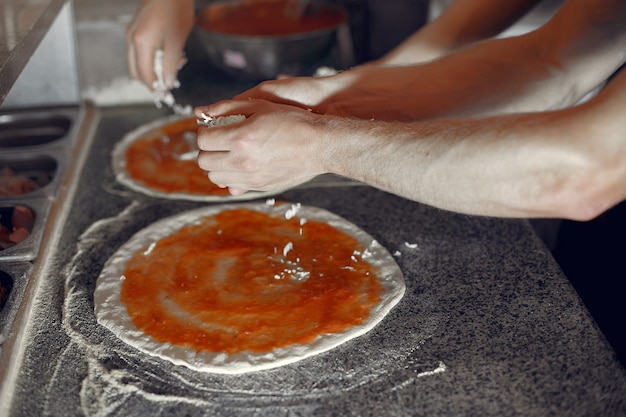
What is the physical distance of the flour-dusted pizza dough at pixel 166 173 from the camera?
2.34 m

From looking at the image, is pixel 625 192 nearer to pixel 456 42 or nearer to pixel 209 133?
pixel 209 133

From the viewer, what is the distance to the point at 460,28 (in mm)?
2451

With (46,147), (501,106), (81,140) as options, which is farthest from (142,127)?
(501,106)

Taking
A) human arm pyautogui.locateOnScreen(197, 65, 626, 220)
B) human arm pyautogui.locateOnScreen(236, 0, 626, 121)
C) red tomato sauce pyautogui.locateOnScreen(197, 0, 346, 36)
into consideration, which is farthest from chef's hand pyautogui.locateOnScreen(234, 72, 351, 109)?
red tomato sauce pyautogui.locateOnScreen(197, 0, 346, 36)

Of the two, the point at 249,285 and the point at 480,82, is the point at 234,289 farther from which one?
the point at 480,82

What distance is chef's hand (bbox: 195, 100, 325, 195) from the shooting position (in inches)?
64.4

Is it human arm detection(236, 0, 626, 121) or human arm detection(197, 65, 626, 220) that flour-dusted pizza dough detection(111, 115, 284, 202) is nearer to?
human arm detection(236, 0, 626, 121)

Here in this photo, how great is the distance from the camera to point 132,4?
3166 mm

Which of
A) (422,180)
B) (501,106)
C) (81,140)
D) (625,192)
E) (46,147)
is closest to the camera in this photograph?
(625,192)

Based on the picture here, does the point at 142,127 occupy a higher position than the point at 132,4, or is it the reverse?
the point at 132,4

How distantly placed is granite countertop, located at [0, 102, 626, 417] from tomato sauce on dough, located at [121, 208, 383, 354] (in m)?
0.09

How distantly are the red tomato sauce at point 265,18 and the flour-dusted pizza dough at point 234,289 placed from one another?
1233 millimetres

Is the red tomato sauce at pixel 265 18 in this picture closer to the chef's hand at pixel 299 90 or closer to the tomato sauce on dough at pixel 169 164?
the tomato sauce on dough at pixel 169 164

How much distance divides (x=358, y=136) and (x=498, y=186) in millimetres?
369
